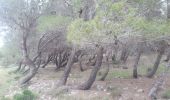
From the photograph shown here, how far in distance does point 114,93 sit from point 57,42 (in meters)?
6.41

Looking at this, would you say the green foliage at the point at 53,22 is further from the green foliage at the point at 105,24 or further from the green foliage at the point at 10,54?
the green foliage at the point at 10,54

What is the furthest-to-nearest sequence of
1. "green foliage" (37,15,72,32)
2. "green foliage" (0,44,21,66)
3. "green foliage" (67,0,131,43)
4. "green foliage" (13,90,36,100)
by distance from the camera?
1. "green foliage" (0,44,21,66)
2. "green foliage" (37,15,72,32)
3. "green foliage" (13,90,36,100)
4. "green foliage" (67,0,131,43)

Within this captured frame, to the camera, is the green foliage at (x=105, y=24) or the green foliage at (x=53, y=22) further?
the green foliage at (x=53, y=22)

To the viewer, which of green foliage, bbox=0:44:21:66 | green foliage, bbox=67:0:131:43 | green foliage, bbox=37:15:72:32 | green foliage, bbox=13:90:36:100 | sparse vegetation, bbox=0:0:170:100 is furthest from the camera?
green foliage, bbox=0:44:21:66

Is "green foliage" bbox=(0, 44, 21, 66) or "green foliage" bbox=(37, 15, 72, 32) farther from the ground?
"green foliage" bbox=(37, 15, 72, 32)

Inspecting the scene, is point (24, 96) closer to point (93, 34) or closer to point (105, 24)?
point (93, 34)

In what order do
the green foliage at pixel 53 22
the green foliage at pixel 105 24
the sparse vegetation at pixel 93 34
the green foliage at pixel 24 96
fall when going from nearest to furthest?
the green foliage at pixel 105 24 → the sparse vegetation at pixel 93 34 → the green foliage at pixel 24 96 → the green foliage at pixel 53 22

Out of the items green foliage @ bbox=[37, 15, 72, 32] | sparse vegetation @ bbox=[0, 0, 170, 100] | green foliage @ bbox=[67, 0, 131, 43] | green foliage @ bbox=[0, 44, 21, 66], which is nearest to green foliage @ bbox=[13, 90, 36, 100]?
sparse vegetation @ bbox=[0, 0, 170, 100]

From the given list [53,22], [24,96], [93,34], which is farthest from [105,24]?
[53,22]

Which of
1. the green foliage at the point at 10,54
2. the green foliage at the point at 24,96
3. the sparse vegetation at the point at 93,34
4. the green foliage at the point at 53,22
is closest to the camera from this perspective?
the sparse vegetation at the point at 93,34

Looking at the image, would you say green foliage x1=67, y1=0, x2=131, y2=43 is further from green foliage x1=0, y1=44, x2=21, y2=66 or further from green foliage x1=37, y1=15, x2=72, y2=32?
green foliage x1=0, y1=44, x2=21, y2=66

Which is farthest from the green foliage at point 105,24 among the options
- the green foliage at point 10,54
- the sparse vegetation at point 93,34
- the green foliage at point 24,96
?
the green foliage at point 10,54

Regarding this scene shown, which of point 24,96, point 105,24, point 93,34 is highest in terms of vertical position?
point 105,24

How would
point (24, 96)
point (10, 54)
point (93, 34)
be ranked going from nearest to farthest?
1. point (93, 34)
2. point (24, 96)
3. point (10, 54)
